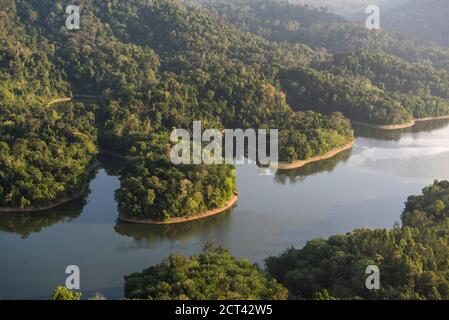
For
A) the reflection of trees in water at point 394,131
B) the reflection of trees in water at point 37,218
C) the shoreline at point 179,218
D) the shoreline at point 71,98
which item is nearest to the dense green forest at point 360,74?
the reflection of trees in water at point 394,131

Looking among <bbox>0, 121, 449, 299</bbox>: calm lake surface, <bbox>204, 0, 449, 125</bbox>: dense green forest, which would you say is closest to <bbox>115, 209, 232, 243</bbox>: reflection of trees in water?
<bbox>0, 121, 449, 299</bbox>: calm lake surface

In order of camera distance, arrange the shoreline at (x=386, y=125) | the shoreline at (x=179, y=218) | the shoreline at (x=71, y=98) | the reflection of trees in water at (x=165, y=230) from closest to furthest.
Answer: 1. the reflection of trees in water at (x=165, y=230)
2. the shoreline at (x=179, y=218)
3. the shoreline at (x=386, y=125)
4. the shoreline at (x=71, y=98)

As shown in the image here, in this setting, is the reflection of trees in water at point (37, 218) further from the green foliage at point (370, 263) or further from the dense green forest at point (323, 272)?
the green foliage at point (370, 263)

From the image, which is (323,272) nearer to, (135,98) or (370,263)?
(370,263)

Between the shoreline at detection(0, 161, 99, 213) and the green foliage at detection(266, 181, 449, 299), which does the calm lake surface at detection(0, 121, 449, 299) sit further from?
the green foliage at detection(266, 181, 449, 299)

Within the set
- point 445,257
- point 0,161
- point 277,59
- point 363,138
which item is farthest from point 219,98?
point 445,257

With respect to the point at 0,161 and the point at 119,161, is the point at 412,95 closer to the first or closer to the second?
the point at 119,161

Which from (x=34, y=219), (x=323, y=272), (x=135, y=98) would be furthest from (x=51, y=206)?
(x=135, y=98)
